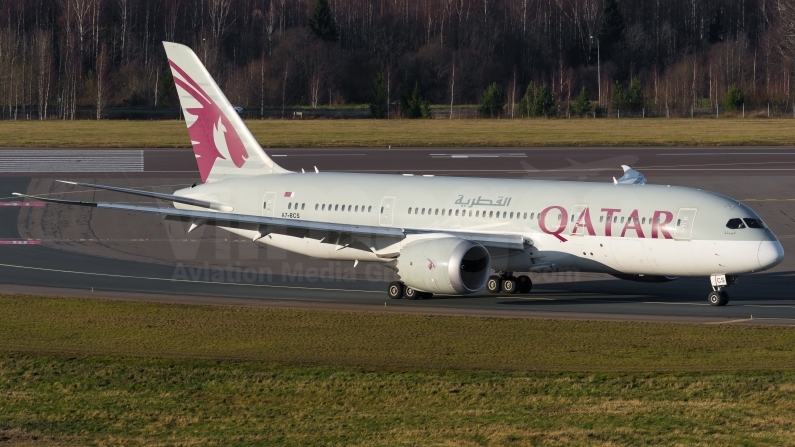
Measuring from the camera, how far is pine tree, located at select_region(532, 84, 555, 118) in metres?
111

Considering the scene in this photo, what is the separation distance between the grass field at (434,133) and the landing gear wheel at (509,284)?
46.8 meters

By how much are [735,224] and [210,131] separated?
705 inches

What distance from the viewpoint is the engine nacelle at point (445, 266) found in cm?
3066

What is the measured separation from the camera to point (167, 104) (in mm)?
122625

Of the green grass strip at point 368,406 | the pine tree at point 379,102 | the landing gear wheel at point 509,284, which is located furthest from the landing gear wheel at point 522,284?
the pine tree at point 379,102

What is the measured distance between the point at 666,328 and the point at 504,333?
4.22m

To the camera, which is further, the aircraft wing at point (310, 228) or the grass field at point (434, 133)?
the grass field at point (434, 133)

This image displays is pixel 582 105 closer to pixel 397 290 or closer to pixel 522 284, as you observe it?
pixel 522 284

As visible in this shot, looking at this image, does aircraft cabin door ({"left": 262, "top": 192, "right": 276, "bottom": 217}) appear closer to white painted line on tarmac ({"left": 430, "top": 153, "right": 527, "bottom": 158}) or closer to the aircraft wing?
the aircraft wing

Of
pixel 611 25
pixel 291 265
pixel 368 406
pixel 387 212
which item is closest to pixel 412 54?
pixel 611 25

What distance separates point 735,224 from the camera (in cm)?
3033

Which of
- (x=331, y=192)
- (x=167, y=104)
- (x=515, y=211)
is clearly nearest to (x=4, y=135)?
(x=167, y=104)

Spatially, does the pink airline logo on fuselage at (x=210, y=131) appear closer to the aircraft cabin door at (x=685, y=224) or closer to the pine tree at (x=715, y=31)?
the aircraft cabin door at (x=685, y=224)

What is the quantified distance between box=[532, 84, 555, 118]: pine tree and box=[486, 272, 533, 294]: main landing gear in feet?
256
